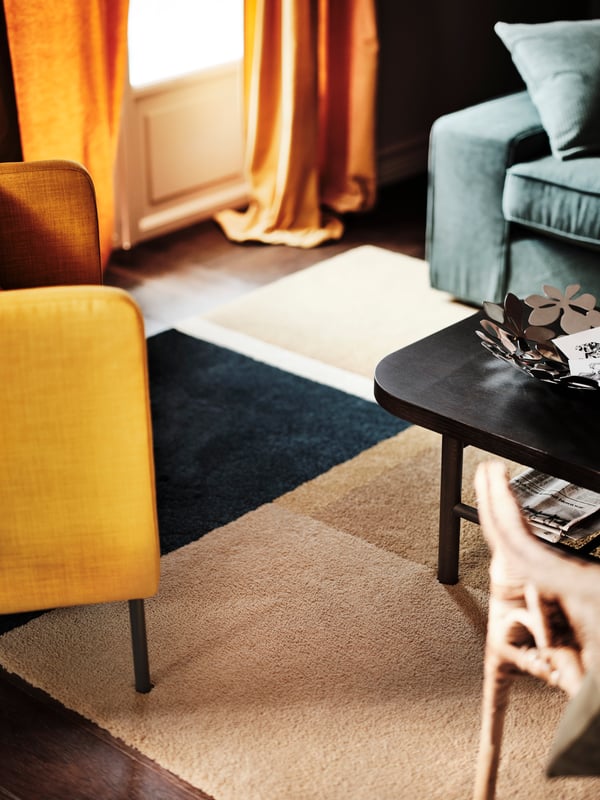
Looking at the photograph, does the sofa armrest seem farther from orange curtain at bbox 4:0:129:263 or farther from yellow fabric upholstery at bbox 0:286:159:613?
yellow fabric upholstery at bbox 0:286:159:613

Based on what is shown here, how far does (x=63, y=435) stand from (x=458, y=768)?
32.8 inches

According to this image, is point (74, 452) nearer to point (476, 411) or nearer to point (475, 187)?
point (476, 411)

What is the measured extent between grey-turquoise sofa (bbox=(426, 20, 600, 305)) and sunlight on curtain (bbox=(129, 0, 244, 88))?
121 cm

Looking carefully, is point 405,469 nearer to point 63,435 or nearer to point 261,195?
point 63,435

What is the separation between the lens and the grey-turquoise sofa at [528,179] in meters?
3.18

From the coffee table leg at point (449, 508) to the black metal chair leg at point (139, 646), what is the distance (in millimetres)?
633

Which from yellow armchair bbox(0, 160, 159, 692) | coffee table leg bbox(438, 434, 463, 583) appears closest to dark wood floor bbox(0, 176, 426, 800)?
yellow armchair bbox(0, 160, 159, 692)

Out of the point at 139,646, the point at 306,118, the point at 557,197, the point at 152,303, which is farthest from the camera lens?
the point at 306,118

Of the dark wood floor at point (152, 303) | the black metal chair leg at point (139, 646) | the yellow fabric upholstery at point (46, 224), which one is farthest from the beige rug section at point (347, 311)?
the black metal chair leg at point (139, 646)

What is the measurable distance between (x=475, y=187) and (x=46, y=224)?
156 cm

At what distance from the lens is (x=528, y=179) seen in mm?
3203

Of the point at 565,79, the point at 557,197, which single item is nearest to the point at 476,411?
the point at 557,197

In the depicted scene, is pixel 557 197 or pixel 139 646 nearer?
pixel 139 646

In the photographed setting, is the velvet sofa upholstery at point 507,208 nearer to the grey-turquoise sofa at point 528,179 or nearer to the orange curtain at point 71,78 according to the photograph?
the grey-turquoise sofa at point 528,179
